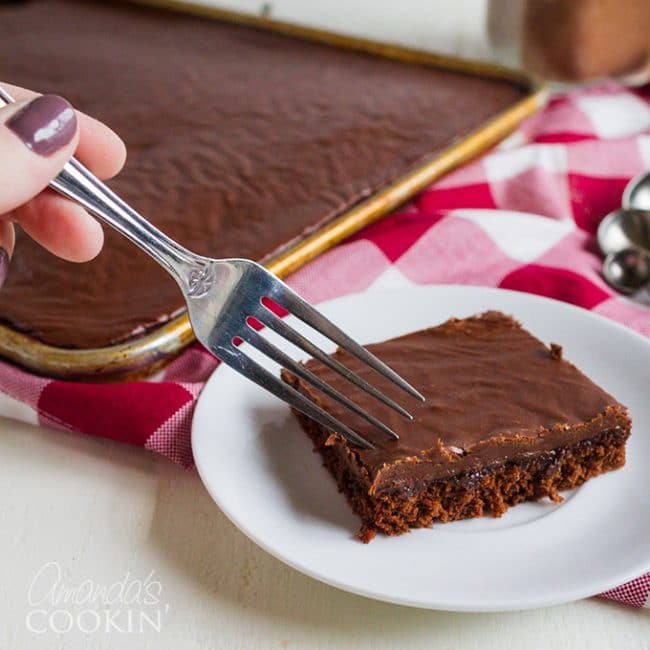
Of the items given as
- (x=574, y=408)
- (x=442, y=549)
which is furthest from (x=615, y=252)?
(x=442, y=549)

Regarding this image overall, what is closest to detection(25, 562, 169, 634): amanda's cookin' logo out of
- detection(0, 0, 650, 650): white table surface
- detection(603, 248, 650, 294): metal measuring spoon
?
detection(0, 0, 650, 650): white table surface

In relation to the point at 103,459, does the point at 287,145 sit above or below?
above

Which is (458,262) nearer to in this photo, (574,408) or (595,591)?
(574,408)

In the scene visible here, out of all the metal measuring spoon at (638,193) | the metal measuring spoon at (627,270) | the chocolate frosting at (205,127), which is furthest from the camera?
the metal measuring spoon at (638,193)

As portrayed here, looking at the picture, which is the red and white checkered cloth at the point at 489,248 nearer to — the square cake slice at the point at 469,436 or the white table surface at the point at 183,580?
the white table surface at the point at 183,580

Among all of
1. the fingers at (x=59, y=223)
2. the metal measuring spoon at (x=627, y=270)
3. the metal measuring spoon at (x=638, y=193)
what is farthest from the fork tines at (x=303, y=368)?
the metal measuring spoon at (x=638, y=193)

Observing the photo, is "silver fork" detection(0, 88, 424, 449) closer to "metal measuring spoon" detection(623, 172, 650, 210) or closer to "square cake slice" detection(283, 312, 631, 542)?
"square cake slice" detection(283, 312, 631, 542)
